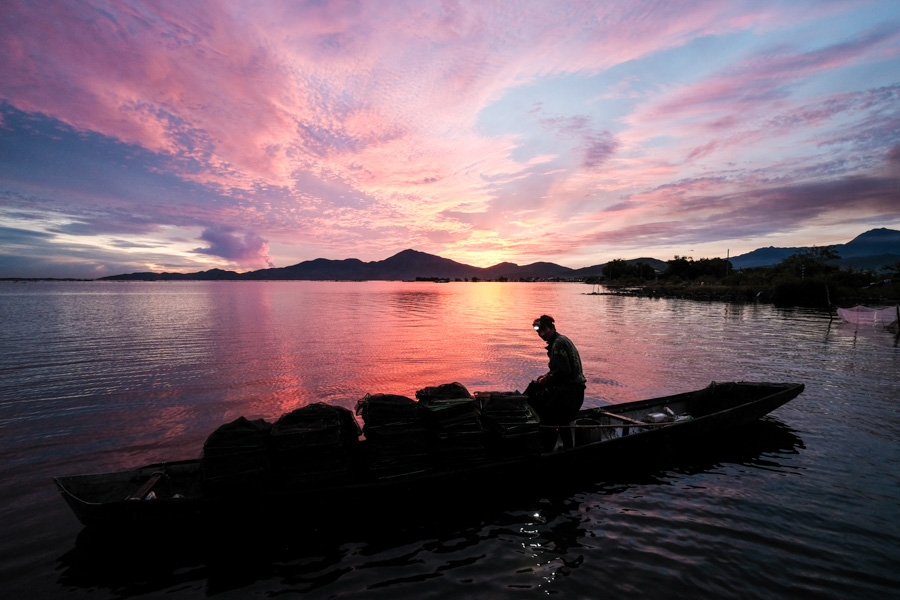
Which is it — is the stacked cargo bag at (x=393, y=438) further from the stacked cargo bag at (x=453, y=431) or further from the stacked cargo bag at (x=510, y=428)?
the stacked cargo bag at (x=510, y=428)

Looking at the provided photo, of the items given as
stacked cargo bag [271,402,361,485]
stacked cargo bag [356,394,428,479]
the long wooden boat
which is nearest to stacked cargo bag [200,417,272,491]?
the long wooden boat

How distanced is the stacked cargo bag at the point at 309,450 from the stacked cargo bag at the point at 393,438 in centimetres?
49

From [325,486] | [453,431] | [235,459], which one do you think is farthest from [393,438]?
[235,459]

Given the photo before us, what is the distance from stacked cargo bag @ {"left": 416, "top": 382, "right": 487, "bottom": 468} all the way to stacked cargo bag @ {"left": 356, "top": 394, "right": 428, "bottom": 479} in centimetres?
21

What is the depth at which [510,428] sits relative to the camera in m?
8.12

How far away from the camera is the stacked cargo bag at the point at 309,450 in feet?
22.5

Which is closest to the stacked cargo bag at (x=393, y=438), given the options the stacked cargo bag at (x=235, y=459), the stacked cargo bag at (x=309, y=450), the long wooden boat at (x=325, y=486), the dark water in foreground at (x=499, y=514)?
the long wooden boat at (x=325, y=486)

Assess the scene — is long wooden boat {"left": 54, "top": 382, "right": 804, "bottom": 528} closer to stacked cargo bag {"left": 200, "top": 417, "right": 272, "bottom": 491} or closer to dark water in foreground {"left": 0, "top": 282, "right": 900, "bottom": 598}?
stacked cargo bag {"left": 200, "top": 417, "right": 272, "bottom": 491}

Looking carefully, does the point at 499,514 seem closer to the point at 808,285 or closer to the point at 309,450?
the point at 309,450

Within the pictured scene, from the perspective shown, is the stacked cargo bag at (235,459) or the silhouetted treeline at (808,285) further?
the silhouetted treeline at (808,285)

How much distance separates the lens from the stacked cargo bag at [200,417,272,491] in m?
6.52

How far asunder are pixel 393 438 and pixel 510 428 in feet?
7.95

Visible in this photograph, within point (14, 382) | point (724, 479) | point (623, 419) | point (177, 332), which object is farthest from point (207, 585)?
point (177, 332)

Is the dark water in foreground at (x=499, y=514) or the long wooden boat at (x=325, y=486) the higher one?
the long wooden boat at (x=325, y=486)
